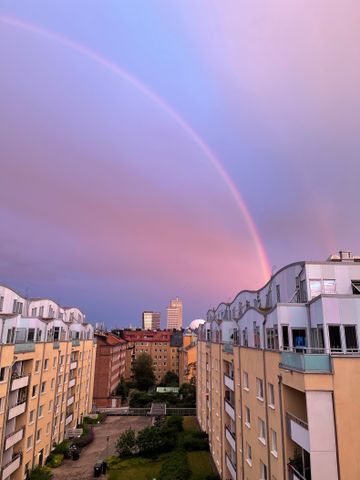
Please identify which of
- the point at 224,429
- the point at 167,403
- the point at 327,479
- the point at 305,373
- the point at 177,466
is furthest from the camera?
the point at 167,403

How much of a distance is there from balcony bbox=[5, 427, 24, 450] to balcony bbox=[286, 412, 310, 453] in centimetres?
2198

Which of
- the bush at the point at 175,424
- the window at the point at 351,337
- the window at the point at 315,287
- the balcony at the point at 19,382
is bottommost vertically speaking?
the bush at the point at 175,424

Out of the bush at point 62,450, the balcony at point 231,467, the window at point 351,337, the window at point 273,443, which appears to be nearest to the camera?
the window at point 351,337

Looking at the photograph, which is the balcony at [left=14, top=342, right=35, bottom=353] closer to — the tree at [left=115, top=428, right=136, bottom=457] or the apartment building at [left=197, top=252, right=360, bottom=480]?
the tree at [left=115, top=428, right=136, bottom=457]

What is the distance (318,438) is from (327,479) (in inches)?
45.9

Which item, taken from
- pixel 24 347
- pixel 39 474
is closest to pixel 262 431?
pixel 24 347

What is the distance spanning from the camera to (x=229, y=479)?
2662 centimetres

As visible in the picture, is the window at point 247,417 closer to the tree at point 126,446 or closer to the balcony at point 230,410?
the balcony at point 230,410

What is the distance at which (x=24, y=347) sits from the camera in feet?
93.5

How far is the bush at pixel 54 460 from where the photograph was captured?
3447cm

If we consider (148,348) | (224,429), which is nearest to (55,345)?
(224,429)

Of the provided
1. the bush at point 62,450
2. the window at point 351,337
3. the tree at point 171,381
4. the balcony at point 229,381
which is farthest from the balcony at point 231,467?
the tree at point 171,381

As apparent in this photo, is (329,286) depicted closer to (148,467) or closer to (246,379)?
(246,379)

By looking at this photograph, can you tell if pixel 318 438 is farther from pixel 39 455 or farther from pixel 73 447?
pixel 73 447
